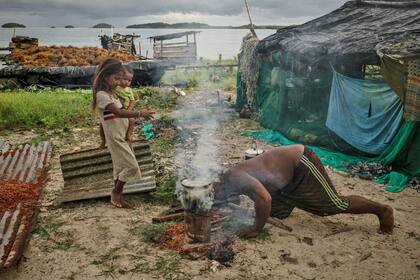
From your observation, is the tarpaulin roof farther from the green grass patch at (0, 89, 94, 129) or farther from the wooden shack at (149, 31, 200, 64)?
the wooden shack at (149, 31, 200, 64)

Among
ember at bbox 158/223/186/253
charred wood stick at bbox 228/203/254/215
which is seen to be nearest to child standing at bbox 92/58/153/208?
ember at bbox 158/223/186/253

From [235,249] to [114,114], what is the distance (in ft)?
7.49

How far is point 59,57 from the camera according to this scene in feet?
70.0

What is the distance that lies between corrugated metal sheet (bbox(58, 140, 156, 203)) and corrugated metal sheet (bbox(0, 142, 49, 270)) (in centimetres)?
58

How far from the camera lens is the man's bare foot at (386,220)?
4.46 metres

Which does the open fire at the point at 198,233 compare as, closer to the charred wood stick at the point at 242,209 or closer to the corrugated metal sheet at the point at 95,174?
the charred wood stick at the point at 242,209

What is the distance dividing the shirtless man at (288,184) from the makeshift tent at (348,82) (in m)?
2.97

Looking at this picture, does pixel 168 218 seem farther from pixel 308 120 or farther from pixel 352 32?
pixel 352 32

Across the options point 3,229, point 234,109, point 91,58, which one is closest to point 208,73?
point 91,58

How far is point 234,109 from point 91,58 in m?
11.2

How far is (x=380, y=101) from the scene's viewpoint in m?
7.43

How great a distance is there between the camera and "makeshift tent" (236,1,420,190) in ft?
22.0

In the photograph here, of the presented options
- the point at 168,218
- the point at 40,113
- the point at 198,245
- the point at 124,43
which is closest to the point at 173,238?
the point at 198,245

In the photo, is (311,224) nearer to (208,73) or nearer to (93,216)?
(93,216)
